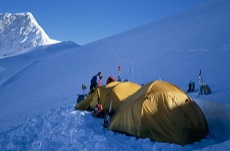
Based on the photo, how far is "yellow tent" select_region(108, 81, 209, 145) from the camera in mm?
7219

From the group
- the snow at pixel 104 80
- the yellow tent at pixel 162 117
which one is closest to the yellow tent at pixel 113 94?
the snow at pixel 104 80

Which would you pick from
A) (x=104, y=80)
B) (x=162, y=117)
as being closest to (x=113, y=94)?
(x=162, y=117)

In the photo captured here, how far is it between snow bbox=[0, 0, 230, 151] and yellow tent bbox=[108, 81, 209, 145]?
27 cm

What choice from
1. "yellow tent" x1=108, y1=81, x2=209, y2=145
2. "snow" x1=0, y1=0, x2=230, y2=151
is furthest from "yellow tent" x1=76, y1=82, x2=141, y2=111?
"yellow tent" x1=108, y1=81, x2=209, y2=145

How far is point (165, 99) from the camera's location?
303 inches

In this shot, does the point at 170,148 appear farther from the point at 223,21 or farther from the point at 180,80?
the point at 223,21

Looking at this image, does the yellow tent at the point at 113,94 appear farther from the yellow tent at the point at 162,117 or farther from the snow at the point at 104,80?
the yellow tent at the point at 162,117

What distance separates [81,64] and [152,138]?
3055 cm

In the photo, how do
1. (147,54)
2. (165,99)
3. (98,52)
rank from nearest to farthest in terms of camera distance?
(165,99)
(147,54)
(98,52)

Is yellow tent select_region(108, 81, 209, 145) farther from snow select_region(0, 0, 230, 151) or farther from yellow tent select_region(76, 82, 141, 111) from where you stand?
yellow tent select_region(76, 82, 141, 111)

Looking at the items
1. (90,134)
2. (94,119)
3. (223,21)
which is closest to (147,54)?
(223,21)

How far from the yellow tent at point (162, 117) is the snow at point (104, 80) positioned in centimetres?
27

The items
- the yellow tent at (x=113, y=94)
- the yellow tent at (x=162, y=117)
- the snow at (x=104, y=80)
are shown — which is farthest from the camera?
the yellow tent at (x=113, y=94)

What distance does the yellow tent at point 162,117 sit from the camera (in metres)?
7.22
